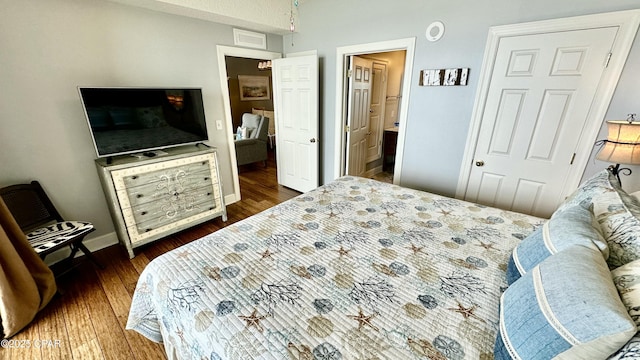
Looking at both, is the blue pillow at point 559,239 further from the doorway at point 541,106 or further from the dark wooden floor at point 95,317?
the dark wooden floor at point 95,317

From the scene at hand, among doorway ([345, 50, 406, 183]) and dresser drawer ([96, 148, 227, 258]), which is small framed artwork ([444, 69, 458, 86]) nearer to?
doorway ([345, 50, 406, 183])

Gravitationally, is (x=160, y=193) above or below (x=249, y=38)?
below

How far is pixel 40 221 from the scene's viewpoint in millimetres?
1970

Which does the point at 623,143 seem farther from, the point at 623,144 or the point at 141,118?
the point at 141,118

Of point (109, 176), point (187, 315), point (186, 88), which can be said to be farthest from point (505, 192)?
point (109, 176)

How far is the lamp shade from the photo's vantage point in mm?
1447

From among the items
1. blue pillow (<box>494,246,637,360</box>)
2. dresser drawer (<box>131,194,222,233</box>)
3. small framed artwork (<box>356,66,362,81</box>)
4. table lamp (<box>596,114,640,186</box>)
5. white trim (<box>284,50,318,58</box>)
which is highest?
white trim (<box>284,50,318,58</box>)

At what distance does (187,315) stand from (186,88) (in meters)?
2.29

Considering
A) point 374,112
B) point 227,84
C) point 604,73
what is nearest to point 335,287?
point 604,73

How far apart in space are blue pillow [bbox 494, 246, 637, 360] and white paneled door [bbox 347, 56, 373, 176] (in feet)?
9.00

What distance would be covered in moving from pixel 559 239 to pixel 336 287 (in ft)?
2.82

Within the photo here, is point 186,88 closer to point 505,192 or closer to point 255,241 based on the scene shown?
point 255,241

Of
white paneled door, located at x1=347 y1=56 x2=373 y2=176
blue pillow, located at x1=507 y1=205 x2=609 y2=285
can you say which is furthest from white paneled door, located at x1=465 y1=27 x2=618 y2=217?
white paneled door, located at x1=347 y1=56 x2=373 y2=176

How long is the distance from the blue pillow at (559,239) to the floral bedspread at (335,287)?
136mm
